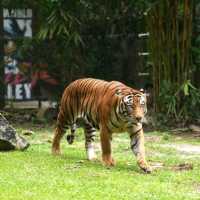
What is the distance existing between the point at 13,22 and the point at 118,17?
3359 mm

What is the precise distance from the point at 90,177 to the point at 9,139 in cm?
220

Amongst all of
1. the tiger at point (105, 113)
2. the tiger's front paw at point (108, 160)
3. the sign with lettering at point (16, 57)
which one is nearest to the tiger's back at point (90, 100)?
the tiger at point (105, 113)

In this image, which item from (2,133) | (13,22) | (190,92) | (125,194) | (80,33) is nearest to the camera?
(125,194)

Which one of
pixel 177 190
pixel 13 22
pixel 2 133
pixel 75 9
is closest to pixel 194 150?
pixel 2 133

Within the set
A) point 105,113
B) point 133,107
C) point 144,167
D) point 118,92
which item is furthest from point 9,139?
point 144,167

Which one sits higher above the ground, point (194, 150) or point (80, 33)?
point (80, 33)

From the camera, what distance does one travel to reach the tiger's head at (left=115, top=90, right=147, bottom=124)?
27.1ft

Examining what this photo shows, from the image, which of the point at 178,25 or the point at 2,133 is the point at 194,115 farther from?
the point at 2,133

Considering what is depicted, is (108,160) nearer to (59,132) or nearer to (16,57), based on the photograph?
(59,132)

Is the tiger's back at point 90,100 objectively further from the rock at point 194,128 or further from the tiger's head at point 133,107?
the rock at point 194,128

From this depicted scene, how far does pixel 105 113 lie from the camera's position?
28.6 feet

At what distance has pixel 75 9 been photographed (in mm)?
14672

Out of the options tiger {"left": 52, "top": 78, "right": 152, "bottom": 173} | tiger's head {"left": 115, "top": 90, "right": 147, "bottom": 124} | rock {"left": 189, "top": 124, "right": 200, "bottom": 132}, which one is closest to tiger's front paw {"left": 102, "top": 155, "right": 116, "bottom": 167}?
tiger {"left": 52, "top": 78, "right": 152, "bottom": 173}

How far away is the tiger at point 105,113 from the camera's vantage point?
8.33 m
